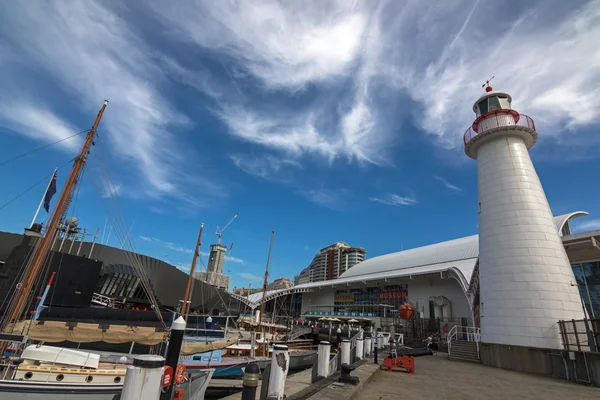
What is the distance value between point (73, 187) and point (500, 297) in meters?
22.2

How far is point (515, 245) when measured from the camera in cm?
1535

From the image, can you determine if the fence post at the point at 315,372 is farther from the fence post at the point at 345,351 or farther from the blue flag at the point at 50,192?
the blue flag at the point at 50,192

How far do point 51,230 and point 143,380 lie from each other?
1290 centimetres

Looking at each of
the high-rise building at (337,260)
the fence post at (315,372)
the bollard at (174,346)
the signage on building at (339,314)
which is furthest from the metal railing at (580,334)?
the high-rise building at (337,260)

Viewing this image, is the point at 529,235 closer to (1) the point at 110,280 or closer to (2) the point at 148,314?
(2) the point at 148,314

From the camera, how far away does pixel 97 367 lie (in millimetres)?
10953

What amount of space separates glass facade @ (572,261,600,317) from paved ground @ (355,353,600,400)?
16.1 meters

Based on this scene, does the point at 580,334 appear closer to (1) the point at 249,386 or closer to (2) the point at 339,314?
(1) the point at 249,386

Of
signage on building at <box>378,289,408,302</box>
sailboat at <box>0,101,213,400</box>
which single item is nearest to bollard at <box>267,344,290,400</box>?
sailboat at <box>0,101,213,400</box>

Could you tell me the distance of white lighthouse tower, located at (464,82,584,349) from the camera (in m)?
14.1

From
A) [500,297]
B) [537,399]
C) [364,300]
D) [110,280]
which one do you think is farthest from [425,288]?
[110,280]

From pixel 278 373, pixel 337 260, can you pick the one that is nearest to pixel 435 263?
pixel 278 373

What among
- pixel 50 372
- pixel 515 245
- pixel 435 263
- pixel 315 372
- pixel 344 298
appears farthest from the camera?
pixel 344 298

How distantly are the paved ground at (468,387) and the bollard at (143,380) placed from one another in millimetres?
6311
